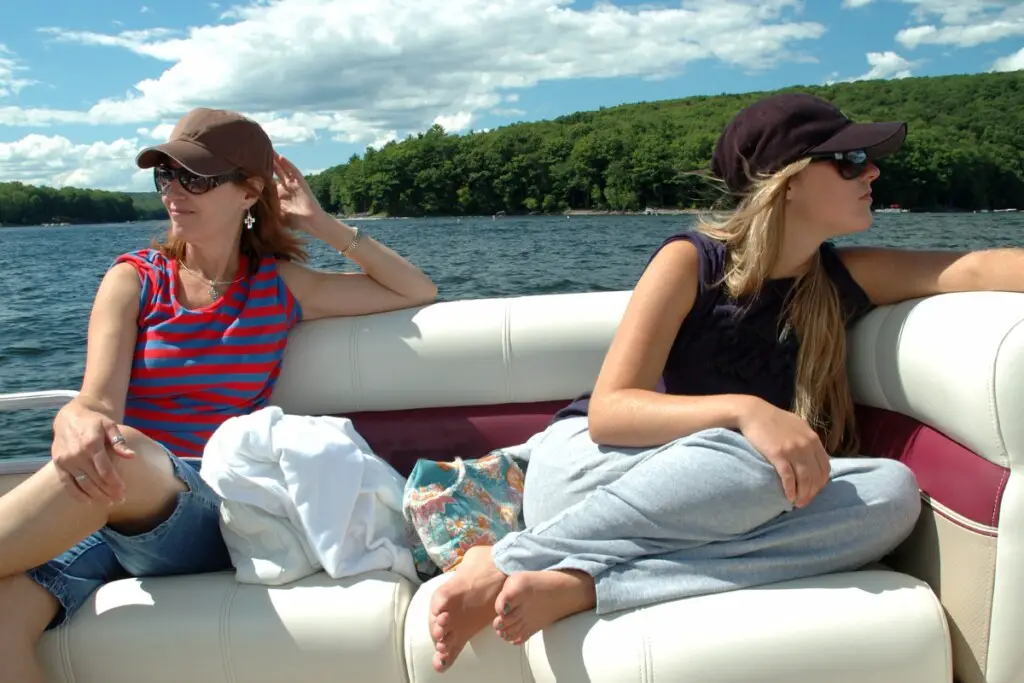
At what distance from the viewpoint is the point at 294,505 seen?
1826 millimetres

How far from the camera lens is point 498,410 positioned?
8.18ft

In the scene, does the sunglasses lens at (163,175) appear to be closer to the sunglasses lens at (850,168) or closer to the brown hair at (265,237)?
the brown hair at (265,237)

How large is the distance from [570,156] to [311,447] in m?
71.9

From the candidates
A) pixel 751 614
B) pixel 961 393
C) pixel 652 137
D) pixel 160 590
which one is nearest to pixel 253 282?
pixel 160 590

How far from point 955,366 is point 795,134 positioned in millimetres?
600


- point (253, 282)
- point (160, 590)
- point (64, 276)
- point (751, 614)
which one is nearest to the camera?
Result: point (751, 614)

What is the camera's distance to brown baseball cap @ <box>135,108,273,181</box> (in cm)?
219

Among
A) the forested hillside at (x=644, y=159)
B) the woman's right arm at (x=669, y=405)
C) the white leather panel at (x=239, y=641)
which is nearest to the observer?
the woman's right arm at (x=669, y=405)

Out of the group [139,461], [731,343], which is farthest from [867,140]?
[139,461]

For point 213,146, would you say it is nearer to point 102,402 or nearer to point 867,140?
point 102,402

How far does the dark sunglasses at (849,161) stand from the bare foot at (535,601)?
103 cm

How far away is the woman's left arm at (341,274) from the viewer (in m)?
2.49

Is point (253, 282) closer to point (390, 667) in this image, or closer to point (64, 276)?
point (390, 667)

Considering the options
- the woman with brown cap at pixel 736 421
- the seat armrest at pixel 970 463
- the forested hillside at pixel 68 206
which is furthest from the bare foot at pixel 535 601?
the forested hillside at pixel 68 206
